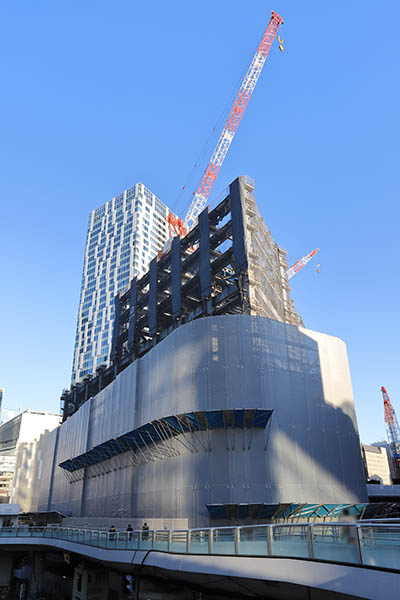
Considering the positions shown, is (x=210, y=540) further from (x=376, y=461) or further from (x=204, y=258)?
(x=376, y=461)

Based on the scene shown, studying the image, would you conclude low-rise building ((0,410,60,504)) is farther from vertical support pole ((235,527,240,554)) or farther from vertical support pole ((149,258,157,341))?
vertical support pole ((235,527,240,554))

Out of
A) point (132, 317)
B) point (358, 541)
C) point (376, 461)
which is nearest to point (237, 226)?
point (132, 317)

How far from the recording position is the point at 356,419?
40375mm

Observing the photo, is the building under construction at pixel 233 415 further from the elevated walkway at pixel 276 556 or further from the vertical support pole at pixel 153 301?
the elevated walkway at pixel 276 556

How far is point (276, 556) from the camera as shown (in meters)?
12.9

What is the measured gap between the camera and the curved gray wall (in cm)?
3225

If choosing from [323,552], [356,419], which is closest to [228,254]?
[356,419]

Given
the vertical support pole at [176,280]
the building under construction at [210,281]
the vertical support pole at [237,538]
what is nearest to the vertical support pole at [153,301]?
the building under construction at [210,281]

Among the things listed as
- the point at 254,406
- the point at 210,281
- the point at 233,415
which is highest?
the point at 210,281

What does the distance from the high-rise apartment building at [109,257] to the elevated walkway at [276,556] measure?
117396 mm

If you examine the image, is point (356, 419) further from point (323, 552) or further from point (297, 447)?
point (323, 552)

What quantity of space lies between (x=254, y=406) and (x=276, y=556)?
19849 millimetres

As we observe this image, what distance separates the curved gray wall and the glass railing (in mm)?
12248

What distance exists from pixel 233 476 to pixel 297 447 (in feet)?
A: 18.3
